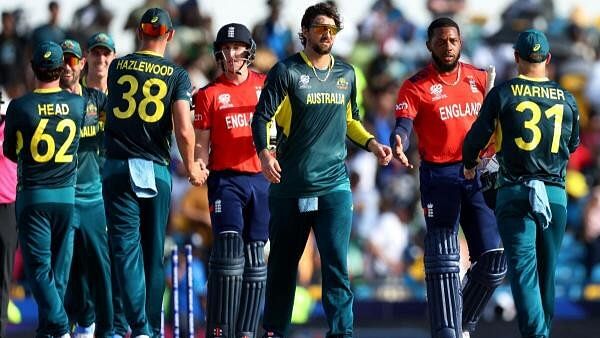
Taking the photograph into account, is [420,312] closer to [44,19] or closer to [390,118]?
[390,118]

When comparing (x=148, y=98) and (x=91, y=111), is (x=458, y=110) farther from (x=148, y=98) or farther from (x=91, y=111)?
(x=91, y=111)

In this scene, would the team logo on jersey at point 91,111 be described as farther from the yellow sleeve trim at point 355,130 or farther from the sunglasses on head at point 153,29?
the yellow sleeve trim at point 355,130

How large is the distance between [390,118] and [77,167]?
337 inches

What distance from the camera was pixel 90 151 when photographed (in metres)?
14.2

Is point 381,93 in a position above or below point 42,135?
above

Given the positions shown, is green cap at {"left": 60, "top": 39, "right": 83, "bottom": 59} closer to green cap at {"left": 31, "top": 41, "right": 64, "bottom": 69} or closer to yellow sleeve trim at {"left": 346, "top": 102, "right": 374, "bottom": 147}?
green cap at {"left": 31, "top": 41, "right": 64, "bottom": 69}

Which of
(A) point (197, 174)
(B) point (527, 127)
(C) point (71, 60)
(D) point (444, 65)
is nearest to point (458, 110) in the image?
(D) point (444, 65)

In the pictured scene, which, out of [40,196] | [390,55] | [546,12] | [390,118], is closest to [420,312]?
[390,118]

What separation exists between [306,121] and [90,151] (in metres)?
2.34

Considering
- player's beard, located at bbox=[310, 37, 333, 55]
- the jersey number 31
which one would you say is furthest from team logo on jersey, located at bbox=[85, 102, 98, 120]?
the jersey number 31

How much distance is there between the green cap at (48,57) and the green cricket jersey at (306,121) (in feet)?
5.29

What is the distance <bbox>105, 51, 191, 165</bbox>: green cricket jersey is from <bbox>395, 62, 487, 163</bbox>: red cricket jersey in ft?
6.24

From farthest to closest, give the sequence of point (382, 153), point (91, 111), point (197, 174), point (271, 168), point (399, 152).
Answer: point (91, 111) < point (399, 152) < point (197, 174) < point (382, 153) < point (271, 168)

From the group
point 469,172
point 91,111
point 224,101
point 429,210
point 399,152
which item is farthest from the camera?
point 91,111
